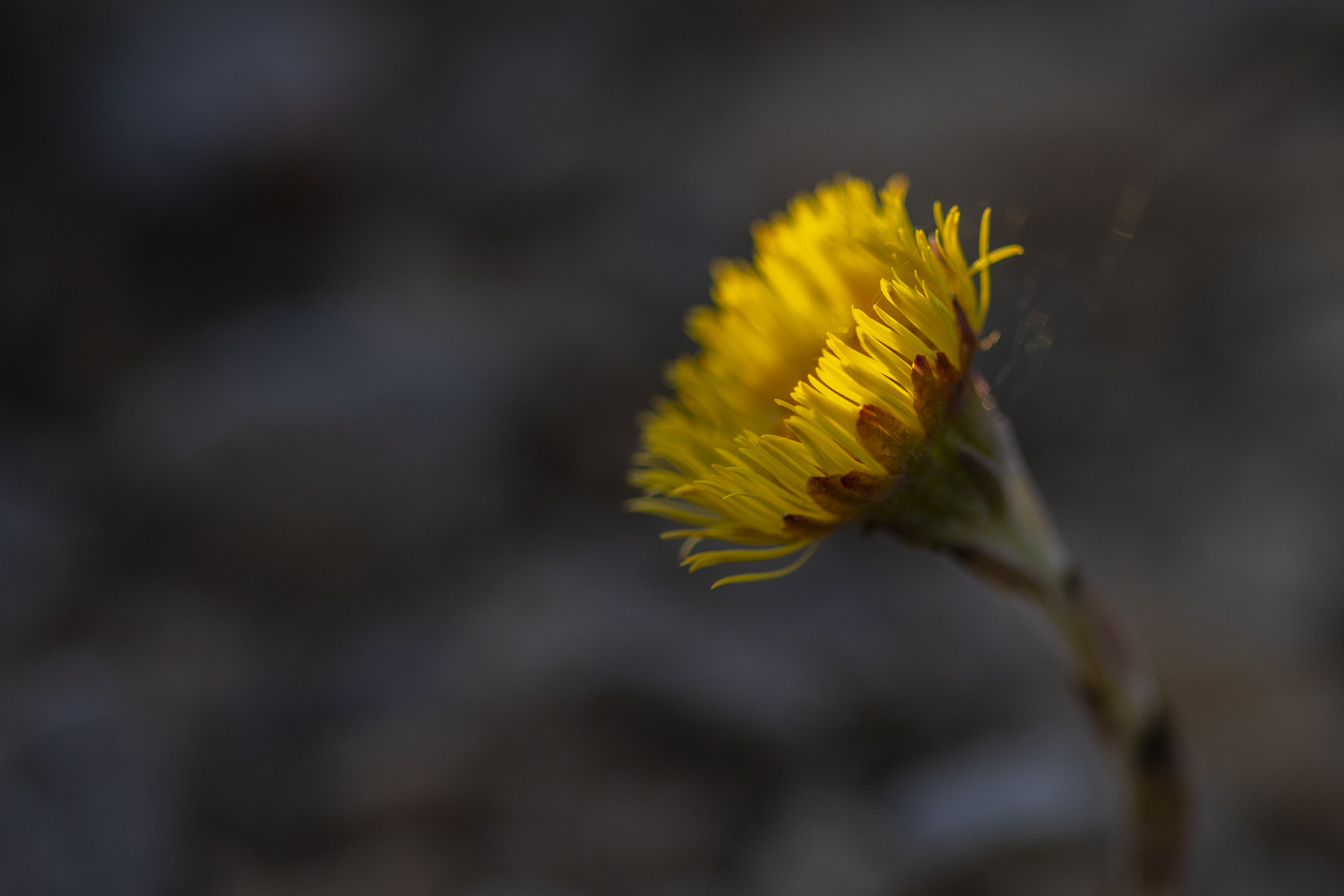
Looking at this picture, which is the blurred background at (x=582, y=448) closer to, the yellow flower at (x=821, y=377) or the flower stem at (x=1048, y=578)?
the flower stem at (x=1048, y=578)

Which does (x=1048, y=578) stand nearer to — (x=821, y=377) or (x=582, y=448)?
(x=821, y=377)

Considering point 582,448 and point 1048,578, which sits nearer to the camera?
point 1048,578

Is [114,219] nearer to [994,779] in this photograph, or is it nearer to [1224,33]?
[994,779]

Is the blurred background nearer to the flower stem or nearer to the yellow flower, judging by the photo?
the flower stem

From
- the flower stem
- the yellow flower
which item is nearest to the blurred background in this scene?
the flower stem

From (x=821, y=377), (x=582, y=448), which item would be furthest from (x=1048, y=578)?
(x=582, y=448)

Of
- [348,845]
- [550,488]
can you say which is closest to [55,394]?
[550,488]

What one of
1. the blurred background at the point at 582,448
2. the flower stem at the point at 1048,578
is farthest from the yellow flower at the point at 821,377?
the blurred background at the point at 582,448
